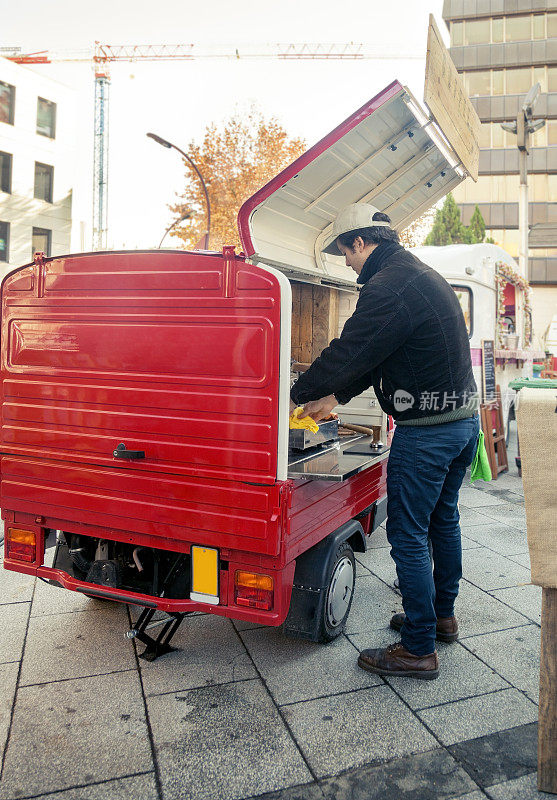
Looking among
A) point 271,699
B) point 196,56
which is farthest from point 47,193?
point 196,56

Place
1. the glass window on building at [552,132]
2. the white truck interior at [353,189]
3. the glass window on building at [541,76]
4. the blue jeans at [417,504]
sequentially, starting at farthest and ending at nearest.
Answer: the glass window on building at [541,76]
the glass window on building at [552,132]
the white truck interior at [353,189]
the blue jeans at [417,504]

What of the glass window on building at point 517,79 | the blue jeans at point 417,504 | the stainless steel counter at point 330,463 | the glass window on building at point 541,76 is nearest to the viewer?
the stainless steel counter at point 330,463

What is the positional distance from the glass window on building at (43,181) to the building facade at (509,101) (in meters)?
25.6

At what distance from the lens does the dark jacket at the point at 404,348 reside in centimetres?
305

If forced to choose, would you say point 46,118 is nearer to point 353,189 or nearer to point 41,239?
point 41,239

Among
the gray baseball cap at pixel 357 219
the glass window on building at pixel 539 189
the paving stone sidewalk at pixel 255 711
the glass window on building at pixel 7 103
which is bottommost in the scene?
the paving stone sidewalk at pixel 255 711

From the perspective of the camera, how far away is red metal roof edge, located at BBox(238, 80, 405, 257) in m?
3.58

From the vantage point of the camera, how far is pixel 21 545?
137 inches

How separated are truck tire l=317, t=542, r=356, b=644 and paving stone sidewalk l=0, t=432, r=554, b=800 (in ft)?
0.41

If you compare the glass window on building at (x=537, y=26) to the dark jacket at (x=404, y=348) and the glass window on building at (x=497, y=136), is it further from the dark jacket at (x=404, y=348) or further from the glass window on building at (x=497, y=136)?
the dark jacket at (x=404, y=348)

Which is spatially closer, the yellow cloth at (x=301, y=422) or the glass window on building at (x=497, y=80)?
the yellow cloth at (x=301, y=422)

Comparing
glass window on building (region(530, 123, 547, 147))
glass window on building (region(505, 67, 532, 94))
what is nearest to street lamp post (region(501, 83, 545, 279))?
glass window on building (region(530, 123, 547, 147))

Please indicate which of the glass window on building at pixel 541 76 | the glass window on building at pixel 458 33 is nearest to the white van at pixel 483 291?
the glass window on building at pixel 541 76

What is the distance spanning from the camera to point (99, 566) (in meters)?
3.34
